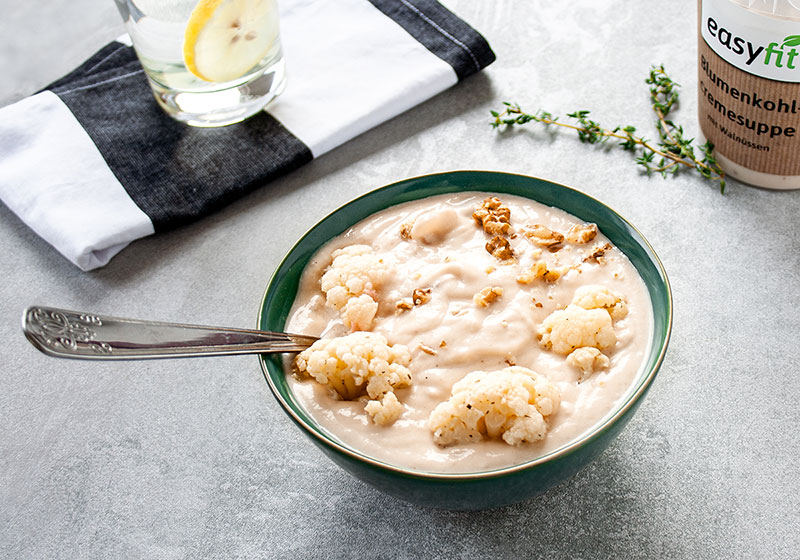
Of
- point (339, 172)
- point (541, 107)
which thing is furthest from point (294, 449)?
point (541, 107)

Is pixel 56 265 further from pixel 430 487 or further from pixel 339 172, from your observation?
pixel 430 487

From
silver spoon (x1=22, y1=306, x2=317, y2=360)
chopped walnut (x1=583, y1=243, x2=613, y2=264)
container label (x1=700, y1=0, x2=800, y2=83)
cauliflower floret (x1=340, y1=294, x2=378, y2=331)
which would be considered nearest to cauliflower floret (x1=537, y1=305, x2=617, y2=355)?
chopped walnut (x1=583, y1=243, x2=613, y2=264)

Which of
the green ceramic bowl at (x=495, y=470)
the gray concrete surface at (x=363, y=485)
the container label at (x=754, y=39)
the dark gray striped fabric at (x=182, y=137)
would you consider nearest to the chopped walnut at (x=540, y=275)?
the green ceramic bowl at (x=495, y=470)

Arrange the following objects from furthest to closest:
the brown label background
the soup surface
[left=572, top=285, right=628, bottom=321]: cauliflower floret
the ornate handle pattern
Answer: the brown label background
[left=572, top=285, right=628, bottom=321]: cauliflower floret
the soup surface
the ornate handle pattern

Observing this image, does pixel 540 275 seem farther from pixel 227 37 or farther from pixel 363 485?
pixel 227 37

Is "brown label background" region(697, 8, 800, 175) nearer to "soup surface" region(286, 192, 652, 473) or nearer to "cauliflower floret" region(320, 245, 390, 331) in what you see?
"soup surface" region(286, 192, 652, 473)

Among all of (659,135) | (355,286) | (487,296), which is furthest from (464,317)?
(659,135)

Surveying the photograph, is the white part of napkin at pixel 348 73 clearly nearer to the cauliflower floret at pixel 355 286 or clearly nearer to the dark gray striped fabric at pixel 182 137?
the dark gray striped fabric at pixel 182 137
